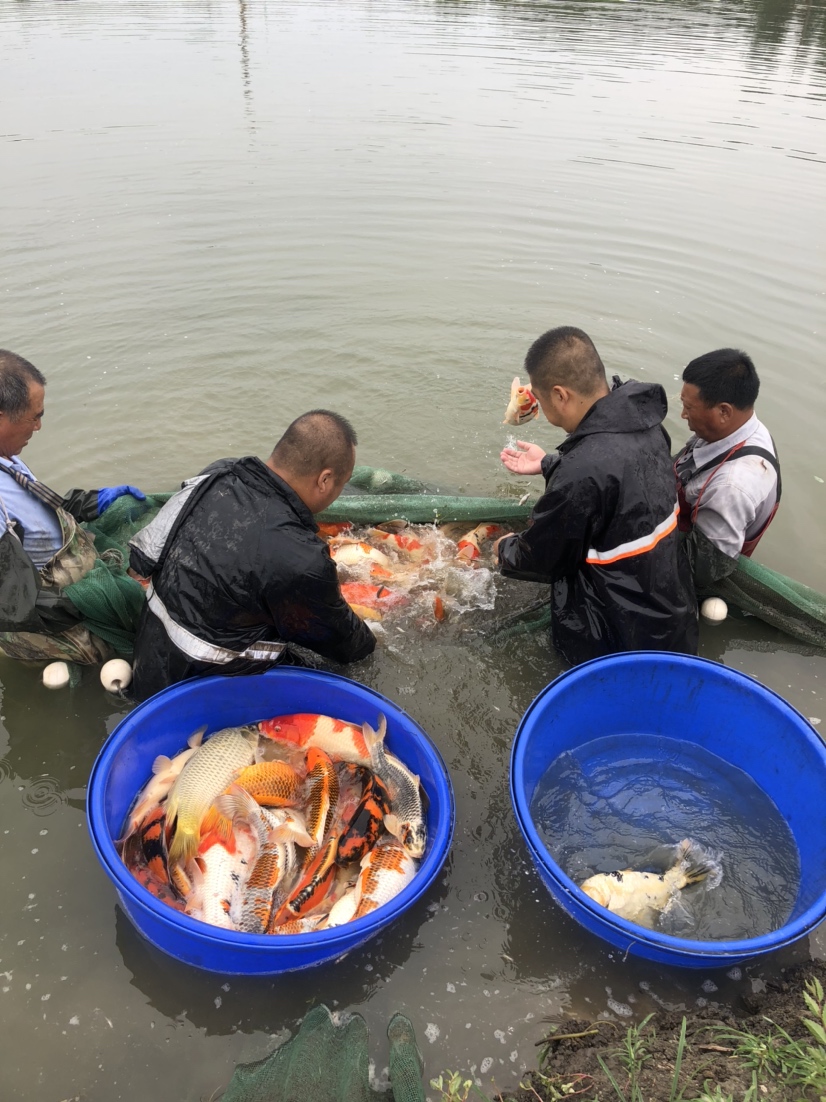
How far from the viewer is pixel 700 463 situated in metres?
4.18

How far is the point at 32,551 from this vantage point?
3.65 m

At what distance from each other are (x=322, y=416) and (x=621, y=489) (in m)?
1.44

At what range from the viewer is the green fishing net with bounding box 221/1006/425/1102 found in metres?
2.25

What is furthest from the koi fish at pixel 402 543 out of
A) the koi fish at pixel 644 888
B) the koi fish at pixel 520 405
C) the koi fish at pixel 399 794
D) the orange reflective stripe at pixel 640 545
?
the koi fish at pixel 644 888

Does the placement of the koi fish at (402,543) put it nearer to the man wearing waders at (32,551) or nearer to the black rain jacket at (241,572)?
the black rain jacket at (241,572)

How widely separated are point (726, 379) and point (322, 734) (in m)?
2.76

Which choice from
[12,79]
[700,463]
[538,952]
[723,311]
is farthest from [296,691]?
[12,79]

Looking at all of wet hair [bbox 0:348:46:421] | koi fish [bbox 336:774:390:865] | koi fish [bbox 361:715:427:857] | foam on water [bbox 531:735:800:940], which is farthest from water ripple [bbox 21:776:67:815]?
foam on water [bbox 531:735:800:940]

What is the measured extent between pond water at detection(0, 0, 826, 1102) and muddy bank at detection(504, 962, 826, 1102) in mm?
119

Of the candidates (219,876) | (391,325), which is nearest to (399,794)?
(219,876)

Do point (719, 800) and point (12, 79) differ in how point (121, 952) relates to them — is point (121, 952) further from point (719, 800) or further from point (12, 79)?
point (12, 79)

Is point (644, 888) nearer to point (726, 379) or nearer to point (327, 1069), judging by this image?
point (327, 1069)

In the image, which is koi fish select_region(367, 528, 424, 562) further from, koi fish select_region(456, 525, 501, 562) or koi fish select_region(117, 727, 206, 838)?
koi fish select_region(117, 727, 206, 838)

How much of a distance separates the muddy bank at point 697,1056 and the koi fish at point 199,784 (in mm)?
1499
